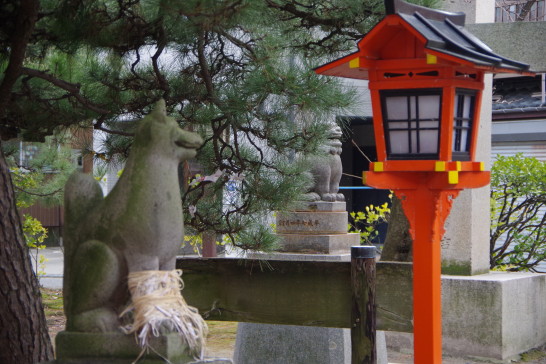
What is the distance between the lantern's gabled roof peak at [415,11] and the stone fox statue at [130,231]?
4.43 feet

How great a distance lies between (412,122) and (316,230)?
315 cm

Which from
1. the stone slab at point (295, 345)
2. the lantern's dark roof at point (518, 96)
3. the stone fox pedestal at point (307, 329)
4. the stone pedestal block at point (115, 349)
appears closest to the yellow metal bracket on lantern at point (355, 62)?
the stone pedestal block at point (115, 349)

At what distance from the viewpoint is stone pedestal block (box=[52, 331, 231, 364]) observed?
2355 millimetres

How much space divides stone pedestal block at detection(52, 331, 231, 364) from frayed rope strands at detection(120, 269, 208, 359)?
3 centimetres

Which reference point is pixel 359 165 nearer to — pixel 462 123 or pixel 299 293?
pixel 299 293

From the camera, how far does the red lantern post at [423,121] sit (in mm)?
3406

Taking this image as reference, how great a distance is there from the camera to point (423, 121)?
3.47 metres

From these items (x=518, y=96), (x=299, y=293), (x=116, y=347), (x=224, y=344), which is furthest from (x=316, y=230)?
(x=518, y=96)

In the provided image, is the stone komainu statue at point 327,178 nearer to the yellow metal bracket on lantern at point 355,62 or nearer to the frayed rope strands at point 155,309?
the yellow metal bracket on lantern at point 355,62

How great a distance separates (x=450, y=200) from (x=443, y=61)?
713 mm

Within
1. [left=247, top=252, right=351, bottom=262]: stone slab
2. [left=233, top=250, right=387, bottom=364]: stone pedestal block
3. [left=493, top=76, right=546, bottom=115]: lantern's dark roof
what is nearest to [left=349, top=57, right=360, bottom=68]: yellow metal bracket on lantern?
[left=233, top=250, right=387, bottom=364]: stone pedestal block

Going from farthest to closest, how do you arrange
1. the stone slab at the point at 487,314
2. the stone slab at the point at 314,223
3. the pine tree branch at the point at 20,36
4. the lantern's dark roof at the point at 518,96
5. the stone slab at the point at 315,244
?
the lantern's dark roof at the point at 518,96, the stone slab at the point at 487,314, the stone slab at the point at 314,223, the stone slab at the point at 315,244, the pine tree branch at the point at 20,36

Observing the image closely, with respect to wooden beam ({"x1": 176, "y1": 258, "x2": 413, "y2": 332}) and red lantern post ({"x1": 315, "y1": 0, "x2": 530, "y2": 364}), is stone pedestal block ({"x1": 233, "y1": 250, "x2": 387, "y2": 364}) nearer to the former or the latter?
wooden beam ({"x1": 176, "y1": 258, "x2": 413, "y2": 332})

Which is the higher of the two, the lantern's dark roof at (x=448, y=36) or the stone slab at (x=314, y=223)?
the lantern's dark roof at (x=448, y=36)
